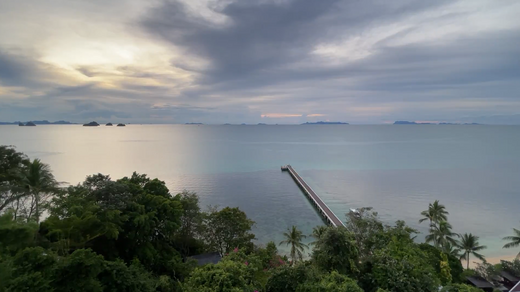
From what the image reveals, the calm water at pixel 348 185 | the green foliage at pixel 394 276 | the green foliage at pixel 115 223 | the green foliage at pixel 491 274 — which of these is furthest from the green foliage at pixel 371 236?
the calm water at pixel 348 185

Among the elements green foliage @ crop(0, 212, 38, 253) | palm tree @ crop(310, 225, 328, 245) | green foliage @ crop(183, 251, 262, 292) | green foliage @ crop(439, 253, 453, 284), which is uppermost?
green foliage @ crop(0, 212, 38, 253)

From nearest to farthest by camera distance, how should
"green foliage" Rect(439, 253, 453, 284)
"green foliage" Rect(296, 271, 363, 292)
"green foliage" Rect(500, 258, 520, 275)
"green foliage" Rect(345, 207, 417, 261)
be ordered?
"green foliage" Rect(296, 271, 363, 292) < "green foliage" Rect(345, 207, 417, 261) < "green foliage" Rect(439, 253, 453, 284) < "green foliage" Rect(500, 258, 520, 275)

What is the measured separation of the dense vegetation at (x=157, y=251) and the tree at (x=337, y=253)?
41 millimetres

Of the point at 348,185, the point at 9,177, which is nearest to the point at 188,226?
the point at 9,177


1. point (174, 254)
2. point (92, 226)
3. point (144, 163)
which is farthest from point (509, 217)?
point (144, 163)

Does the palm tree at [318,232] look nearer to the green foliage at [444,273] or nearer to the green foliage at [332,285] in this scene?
the green foliage at [332,285]

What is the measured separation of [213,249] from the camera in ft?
67.4

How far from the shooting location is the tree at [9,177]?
1565 cm

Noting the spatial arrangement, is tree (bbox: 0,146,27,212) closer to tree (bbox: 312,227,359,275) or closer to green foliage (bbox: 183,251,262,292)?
green foliage (bbox: 183,251,262,292)

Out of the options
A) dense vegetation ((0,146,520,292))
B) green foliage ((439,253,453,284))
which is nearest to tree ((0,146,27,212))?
dense vegetation ((0,146,520,292))

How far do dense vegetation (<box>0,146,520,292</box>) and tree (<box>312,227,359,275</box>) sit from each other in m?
0.04

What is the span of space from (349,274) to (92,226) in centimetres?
1156

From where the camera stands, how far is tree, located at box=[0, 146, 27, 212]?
51.3 ft

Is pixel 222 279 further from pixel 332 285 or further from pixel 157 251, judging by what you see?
pixel 157 251
